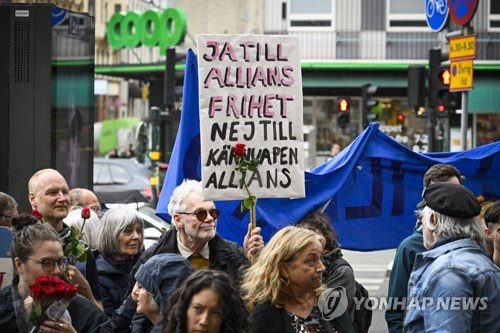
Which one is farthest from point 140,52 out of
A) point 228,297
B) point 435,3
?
point 228,297

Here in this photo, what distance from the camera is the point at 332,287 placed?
708 centimetres

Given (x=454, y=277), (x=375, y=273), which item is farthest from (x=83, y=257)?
(x=375, y=273)

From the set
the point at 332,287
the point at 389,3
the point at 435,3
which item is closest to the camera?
the point at 332,287

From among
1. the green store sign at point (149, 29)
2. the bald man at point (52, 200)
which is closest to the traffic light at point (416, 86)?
the bald man at point (52, 200)

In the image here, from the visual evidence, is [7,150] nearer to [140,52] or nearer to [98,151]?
[98,151]

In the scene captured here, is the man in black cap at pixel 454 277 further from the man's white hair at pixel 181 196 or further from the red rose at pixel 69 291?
the man's white hair at pixel 181 196

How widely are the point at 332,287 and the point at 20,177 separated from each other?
437 cm

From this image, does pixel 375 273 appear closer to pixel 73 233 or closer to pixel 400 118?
pixel 73 233

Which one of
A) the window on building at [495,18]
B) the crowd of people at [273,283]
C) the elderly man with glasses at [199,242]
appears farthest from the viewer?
the window on building at [495,18]

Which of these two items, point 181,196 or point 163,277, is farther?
point 181,196

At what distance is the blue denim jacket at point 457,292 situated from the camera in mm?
5441

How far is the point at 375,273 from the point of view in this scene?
21.5 meters

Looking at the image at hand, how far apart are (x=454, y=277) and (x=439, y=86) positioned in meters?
16.7

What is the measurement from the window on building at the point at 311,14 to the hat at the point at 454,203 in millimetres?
41032
